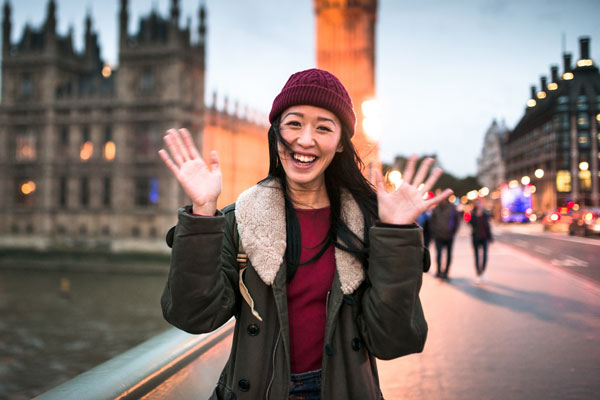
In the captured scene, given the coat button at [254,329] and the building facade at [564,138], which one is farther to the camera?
the building facade at [564,138]

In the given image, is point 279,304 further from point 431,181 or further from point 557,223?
point 557,223

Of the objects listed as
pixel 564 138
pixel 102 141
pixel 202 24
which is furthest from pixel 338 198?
pixel 202 24

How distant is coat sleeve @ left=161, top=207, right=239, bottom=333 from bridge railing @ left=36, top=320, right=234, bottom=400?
1048 millimetres

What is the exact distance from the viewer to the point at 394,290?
1.32 meters

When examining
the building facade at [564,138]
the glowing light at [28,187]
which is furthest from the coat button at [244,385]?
the glowing light at [28,187]

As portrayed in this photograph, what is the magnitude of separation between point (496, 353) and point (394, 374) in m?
1.08

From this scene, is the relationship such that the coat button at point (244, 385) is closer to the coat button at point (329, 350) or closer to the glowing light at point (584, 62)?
the coat button at point (329, 350)

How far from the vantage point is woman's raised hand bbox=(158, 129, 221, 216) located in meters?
1.38

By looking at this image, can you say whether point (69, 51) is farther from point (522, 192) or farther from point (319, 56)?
point (522, 192)

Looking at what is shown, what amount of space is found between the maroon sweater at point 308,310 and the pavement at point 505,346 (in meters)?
1.85

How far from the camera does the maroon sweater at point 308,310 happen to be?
1446 mm

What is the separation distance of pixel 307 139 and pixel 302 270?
447 millimetres

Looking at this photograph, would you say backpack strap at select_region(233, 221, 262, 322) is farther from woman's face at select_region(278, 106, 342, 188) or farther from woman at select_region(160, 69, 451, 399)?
woman's face at select_region(278, 106, 342, 188)

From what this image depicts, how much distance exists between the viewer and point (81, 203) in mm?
38000
